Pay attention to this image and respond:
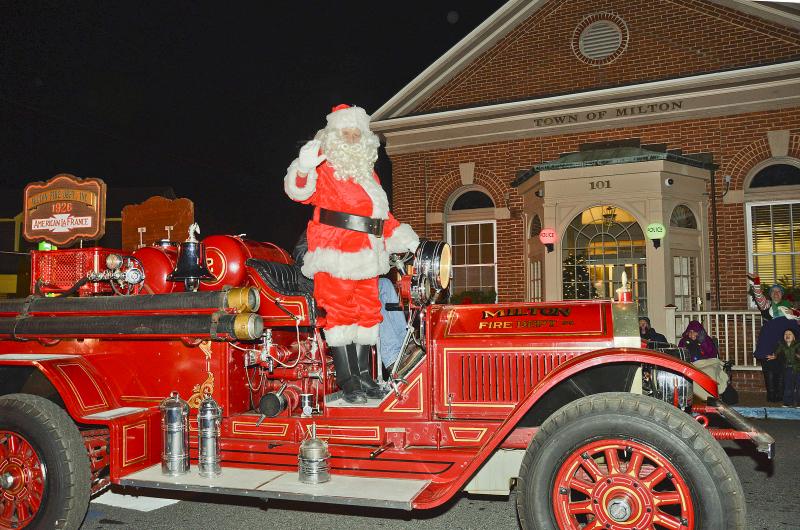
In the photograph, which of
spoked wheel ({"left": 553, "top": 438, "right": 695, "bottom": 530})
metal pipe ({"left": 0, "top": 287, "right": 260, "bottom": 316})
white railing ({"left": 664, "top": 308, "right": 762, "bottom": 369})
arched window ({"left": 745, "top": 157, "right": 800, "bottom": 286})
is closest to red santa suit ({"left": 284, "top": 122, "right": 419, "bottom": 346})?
metal pipe ({"left": 0, "top": 287, "right": 260, "bottom": 316})

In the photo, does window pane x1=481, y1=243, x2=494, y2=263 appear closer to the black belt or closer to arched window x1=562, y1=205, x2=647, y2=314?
arched window x1=562, y1=205, x2=647, y2=314

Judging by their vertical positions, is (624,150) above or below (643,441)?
above

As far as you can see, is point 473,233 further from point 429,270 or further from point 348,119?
point 429,270

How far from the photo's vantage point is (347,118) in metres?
4.33

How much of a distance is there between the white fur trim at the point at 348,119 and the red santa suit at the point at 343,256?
0.89ft

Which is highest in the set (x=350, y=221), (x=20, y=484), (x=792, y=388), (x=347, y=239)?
(x=350, y=221)

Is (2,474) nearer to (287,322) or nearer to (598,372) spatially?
(287,322)

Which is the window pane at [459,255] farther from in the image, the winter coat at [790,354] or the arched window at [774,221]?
the winter coat at [790,354]

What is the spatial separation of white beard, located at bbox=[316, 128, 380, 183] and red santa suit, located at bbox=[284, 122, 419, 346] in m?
0.03

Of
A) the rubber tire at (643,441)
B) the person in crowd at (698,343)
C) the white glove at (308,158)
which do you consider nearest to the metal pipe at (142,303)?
the white glove at (308,158)

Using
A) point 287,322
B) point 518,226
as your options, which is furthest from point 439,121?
point 287,322

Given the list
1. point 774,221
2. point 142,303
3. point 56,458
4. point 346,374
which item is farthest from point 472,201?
point 56,458

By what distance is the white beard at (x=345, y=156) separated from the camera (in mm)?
4227

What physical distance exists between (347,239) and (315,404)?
3.75 feet
